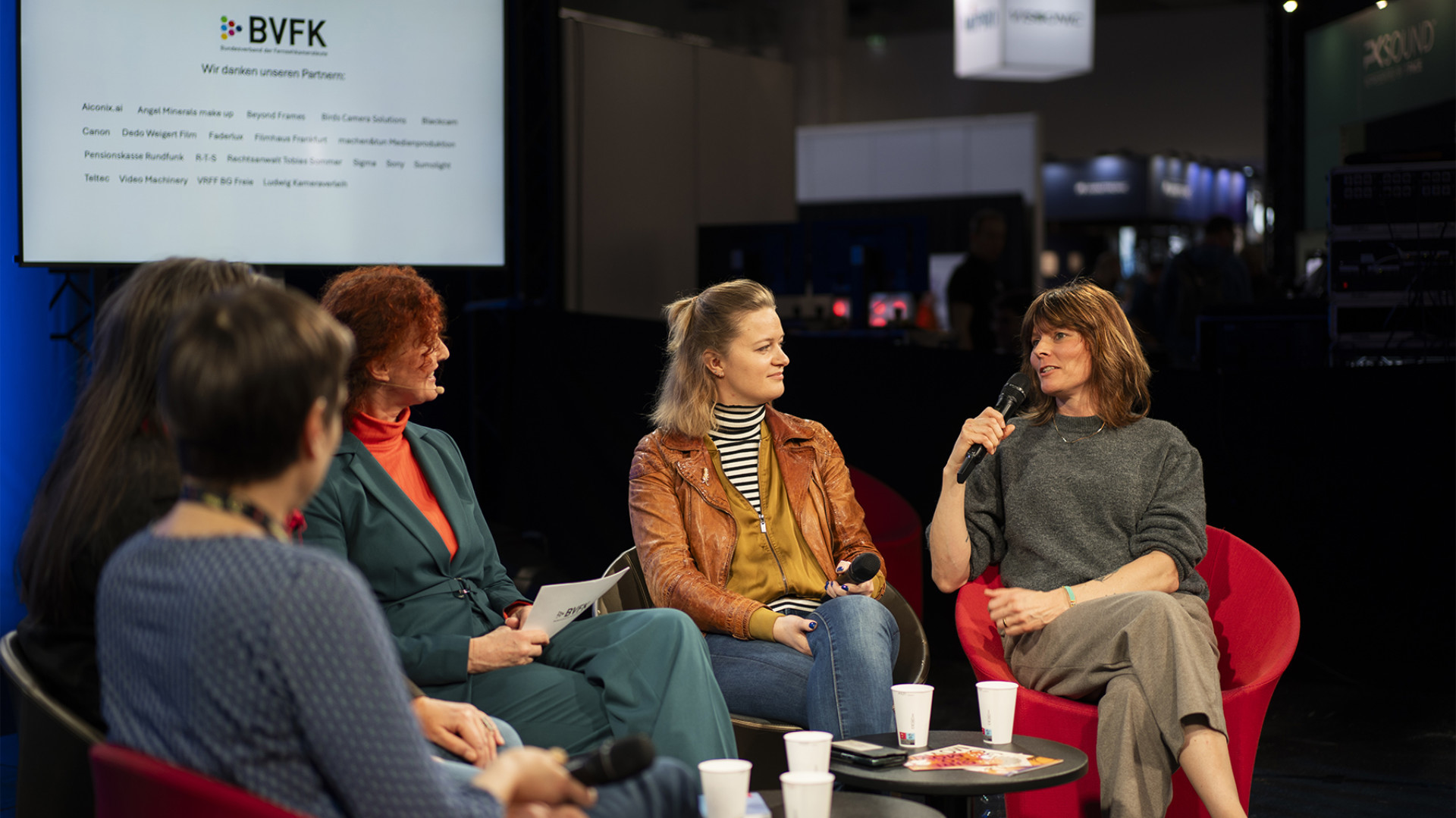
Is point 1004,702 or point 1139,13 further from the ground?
point 1139,13

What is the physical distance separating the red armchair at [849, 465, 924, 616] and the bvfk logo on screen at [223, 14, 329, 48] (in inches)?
89.5

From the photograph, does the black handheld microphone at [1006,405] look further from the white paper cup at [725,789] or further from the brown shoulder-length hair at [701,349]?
the white paper cup at [725,789]

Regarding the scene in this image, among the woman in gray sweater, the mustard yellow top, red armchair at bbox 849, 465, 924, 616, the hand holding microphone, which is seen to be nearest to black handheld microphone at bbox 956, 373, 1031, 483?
the woman in gray sweater

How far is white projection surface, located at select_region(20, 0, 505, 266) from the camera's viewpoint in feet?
12.5

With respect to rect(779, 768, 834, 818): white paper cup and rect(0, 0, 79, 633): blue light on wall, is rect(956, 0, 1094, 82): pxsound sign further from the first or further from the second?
rect(779, 768, 834, 818): white paper cup

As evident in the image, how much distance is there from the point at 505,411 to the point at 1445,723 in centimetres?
365

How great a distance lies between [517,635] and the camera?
227 cm

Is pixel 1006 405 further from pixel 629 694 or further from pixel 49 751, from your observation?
pixel 49 751

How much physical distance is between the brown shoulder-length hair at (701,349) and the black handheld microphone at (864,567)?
464 mm

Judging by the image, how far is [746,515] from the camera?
276 cm

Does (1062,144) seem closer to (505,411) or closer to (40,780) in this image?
(505,411)

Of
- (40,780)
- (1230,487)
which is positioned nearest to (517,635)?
(40,780)

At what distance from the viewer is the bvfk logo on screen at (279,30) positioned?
412 cm

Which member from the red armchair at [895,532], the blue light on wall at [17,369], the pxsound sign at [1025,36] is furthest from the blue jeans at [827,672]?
the pxsound sign at [1025,36]
